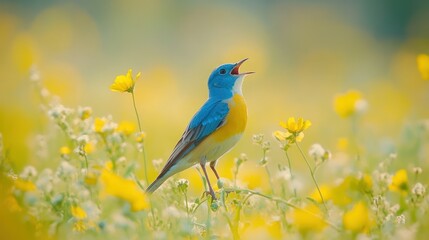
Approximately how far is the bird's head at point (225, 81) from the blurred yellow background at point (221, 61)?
0.54 metres

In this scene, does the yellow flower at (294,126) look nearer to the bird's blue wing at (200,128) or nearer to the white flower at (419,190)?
the white flower at (419,190)

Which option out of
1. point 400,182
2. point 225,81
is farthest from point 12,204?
point 225,81

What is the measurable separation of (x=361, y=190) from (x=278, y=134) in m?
0.47

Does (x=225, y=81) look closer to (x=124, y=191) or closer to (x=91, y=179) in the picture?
(x=91, y=179)

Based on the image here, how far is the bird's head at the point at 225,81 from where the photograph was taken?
16.3ft

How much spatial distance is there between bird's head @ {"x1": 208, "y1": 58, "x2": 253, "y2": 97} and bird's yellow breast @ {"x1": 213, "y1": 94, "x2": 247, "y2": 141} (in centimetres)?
17

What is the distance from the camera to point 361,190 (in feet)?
11.9

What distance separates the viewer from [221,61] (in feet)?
45.0

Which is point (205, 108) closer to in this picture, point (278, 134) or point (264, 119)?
point (278, 134)

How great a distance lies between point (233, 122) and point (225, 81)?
421 millimetres

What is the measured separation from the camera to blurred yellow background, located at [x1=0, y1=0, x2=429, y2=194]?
873 centimetres

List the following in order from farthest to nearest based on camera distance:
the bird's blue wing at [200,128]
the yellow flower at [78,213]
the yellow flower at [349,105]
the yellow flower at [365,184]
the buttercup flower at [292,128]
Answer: the yellow flower at [349,105] < the bird's blue wing at [200,128] < the buttercup flower at [292,128] < the yellow flower at [365,184] < the yellow flower at [78,213]

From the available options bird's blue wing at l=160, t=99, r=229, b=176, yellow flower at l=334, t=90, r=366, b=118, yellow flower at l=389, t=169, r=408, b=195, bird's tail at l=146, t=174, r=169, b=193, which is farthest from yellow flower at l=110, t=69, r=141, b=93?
yellow flower at l=334, t=90, r=366, b=118

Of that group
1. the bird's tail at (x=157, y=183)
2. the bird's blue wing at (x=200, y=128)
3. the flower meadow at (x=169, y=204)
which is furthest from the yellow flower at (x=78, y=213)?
the bird's blue wing at (x=200, y=128)
